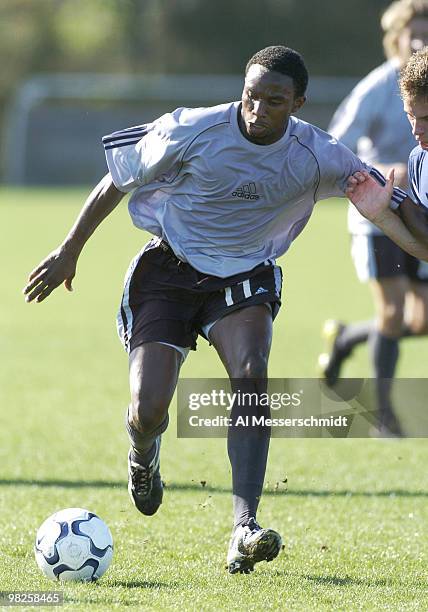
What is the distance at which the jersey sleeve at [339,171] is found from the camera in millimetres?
4751

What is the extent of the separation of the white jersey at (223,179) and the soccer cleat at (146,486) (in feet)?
Result: 2.82

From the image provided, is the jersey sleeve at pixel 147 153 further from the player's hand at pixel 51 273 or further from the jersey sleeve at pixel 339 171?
the jersey sleeve at pixel 339 171

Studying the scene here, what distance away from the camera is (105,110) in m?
34.3

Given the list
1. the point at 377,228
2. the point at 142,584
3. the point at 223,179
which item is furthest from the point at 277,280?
the point at 377,228

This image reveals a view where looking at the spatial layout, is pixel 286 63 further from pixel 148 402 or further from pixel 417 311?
pixel 417 311

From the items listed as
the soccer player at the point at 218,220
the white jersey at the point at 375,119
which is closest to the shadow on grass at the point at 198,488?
the soccer player at the point at 218,220

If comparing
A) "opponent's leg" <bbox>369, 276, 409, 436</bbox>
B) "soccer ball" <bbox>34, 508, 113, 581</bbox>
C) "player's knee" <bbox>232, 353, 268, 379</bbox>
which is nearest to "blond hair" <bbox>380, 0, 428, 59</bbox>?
→ "opponent's leg" <bbox>369, 276, 409, 436</bbox>

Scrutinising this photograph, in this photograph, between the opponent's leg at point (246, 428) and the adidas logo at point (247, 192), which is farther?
the adidas logo at point (247, 192)

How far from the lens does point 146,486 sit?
5.07 m

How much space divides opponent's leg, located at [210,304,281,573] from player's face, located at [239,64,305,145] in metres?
0.70

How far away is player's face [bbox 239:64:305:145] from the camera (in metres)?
4.52

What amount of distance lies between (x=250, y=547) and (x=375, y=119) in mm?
3756

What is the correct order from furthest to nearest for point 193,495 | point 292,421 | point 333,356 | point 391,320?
point 333,356 < point 391,320 < point 292,421 < point 193,495

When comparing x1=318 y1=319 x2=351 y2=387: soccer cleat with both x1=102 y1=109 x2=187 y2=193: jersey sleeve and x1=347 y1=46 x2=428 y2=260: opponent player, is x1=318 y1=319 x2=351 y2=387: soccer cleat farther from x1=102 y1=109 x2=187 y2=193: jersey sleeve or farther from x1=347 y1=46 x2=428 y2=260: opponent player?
x1=102 y1=109 x2=187 y2=193: jersey sleeve
